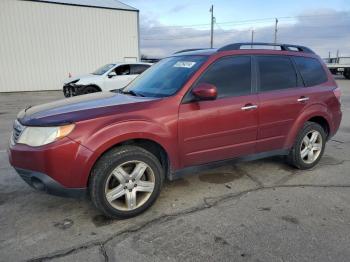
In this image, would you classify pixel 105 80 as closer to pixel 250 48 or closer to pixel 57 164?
pixel 250 48

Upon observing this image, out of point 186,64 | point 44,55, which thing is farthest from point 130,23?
point 186,64

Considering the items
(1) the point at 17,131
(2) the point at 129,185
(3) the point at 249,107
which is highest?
(3) the point at 249,107

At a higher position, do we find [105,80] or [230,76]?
[230,76]

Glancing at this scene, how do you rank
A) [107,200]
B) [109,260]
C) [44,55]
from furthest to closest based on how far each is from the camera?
[44,55], [107,200], [109,260]

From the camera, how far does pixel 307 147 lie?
499cm

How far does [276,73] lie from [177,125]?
1.78 metres

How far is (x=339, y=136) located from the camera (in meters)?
7.29

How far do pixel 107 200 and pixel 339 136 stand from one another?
585 cm

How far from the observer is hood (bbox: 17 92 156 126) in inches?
127

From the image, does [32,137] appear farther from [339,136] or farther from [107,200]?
[339,136]

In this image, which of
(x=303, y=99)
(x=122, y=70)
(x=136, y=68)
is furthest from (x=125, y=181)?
(x=136, y=68)

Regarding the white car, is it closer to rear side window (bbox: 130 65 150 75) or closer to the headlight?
rear side window (bbox: 130 65 150 75)

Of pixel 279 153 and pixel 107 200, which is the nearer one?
pixel 107 200

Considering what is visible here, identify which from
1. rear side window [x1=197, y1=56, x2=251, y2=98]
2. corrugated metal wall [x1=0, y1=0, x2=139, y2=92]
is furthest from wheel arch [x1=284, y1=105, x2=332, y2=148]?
corrugated metal wall [x1=0, y1=0, x2=139, y2=92]
